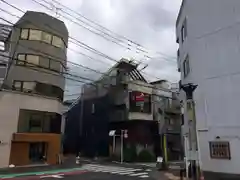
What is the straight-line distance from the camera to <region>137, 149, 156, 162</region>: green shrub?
26.1 metres

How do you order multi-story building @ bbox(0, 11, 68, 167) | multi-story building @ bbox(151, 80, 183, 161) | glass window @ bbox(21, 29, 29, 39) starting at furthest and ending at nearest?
→ multi-story building @ bbox(151, 80, 183, 161) < glass window @ bbox(21, 29, 29, 39) < multi-story building @ bbox(0, 11, 68, 167)

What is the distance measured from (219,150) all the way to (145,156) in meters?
13.4

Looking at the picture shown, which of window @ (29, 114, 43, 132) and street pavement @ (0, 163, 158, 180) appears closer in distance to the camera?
street pavement @ (0, 163, 158, 180)

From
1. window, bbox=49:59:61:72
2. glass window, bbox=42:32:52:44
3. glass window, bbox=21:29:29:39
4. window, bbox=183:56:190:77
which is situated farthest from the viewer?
window, bbox=49:59:61:72

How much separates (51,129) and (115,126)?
29.6ft

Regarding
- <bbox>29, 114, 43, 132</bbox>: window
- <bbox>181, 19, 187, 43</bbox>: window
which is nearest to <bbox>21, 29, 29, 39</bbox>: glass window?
<bbox>29, 114, 43, 132</bbox>: window

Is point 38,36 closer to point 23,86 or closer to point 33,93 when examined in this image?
point 23,86

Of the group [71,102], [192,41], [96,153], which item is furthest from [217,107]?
[71,102]

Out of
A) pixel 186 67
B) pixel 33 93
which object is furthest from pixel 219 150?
pixel 33 93

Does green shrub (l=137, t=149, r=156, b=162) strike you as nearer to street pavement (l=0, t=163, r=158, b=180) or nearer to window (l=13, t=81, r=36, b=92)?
street pavement (l=0, t=163, r=158, b=180)

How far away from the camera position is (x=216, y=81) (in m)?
14.7

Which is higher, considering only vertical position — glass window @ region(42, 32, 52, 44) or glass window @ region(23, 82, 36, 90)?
glass window @ region(42, 32, 52, 44)

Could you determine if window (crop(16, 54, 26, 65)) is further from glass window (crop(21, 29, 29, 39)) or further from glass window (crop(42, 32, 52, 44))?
glass window (crop(42, 32, 52, 44))

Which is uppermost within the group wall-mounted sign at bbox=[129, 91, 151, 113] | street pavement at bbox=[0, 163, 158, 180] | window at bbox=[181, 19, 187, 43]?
window at bbox=[181, 19, 187, 43]
